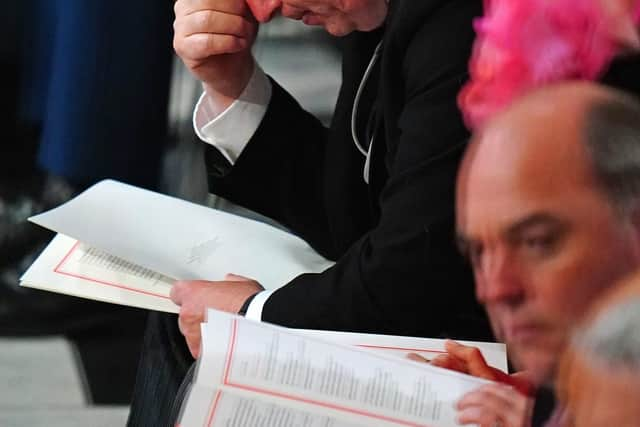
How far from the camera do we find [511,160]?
1.23ft

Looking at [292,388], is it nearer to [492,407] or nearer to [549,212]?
[492,407]

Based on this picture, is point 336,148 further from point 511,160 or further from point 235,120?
point 511,160

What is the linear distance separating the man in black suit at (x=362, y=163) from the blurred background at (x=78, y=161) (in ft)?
2.40

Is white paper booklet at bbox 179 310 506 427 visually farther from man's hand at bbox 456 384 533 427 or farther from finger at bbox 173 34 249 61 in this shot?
finger at bbox 173 34 249 61

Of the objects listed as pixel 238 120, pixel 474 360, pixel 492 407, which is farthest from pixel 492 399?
pixel 238 120

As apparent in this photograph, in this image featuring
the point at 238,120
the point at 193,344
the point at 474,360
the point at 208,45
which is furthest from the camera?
the point at 238,120

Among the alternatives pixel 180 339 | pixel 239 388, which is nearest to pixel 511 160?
pixel 239 388

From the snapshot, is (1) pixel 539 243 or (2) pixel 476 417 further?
(2) pixel 476 417

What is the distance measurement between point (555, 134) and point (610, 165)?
23 mm

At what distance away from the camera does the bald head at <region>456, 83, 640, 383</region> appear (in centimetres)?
36

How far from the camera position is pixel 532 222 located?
0.37 metres

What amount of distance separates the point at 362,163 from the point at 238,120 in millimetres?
162

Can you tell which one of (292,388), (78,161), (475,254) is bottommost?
(78,161)

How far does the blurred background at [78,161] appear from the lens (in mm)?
1832
